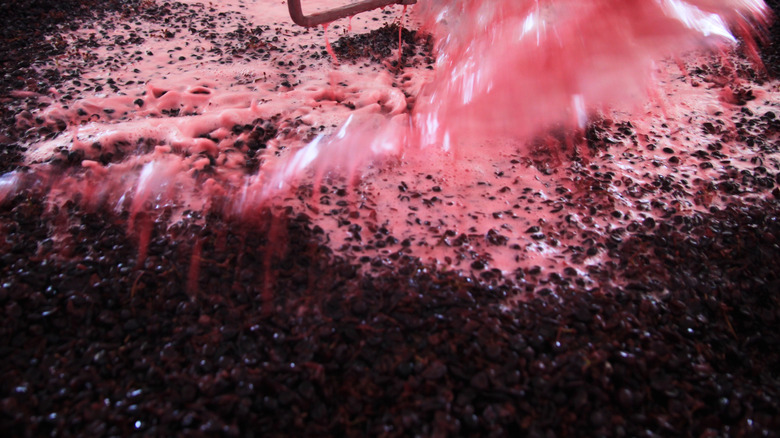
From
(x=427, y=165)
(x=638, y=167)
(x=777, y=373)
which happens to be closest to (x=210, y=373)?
(x=427, y=165)

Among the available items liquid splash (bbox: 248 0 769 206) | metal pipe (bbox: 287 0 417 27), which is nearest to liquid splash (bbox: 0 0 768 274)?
liquid splash (bbox: 248 0 769 206)

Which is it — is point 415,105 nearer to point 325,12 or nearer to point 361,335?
point 325,12

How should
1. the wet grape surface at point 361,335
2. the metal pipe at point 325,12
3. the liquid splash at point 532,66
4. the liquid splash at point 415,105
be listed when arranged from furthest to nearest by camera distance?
the metal pipe at point 325,12, the liquid splash at point 532,66, the liquid splash at point 415,105, the wet grape surface at point 361,335

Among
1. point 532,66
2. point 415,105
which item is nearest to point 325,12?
point 415,105

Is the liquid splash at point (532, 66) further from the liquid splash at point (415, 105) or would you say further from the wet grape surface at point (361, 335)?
the wet grape surface at point (361, 335)

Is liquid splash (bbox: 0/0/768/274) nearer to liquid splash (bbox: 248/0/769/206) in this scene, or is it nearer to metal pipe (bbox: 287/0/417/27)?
liquid splash (bbox: 248/0/769/206)

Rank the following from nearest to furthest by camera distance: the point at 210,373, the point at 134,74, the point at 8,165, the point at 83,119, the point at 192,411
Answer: the point at 192,411 < the point at 210,373 < the point at 8,165 < the point at 83,119 < the point at 134,74

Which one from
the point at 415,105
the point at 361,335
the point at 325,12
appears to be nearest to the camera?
the point at 361,335

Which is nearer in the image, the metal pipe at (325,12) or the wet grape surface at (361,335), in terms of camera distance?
the wet grape surface at (361,335)

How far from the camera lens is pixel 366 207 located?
2.20 m

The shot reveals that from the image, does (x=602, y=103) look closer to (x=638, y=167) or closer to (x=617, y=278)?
(x=638, y=167)

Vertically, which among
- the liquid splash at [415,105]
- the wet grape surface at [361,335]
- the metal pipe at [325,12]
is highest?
the metal pipe at [325,12]

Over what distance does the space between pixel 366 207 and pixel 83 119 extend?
2032mm

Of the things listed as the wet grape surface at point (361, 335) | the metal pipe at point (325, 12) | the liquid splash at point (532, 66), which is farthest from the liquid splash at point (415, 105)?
the metal pipe at point (325, 12)
